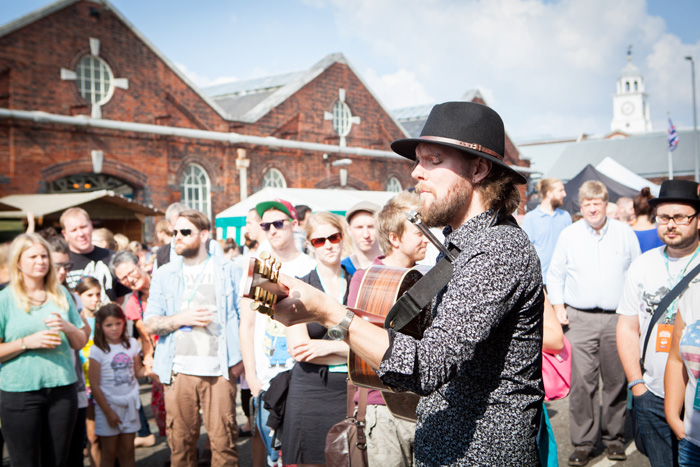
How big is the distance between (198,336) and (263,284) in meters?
3.22

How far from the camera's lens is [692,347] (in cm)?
266

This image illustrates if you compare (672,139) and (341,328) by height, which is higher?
(672,139)

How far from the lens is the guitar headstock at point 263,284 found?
1.55 m

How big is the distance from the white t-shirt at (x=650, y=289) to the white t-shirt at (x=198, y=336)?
2998mm

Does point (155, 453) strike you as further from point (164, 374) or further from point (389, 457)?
point (389, 457)

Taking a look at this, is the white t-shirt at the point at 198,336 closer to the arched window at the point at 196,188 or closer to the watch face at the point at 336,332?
the watch face at the point at 336,332

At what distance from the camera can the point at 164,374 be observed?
4535 mm

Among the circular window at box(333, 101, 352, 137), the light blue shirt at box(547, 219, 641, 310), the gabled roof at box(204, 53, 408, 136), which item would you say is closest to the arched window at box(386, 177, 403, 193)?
the gabled roof at box(204, 53, 408, 136)

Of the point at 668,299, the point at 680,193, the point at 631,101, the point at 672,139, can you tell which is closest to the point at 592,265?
the point at 680,193

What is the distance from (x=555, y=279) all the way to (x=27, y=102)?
44.0 ft

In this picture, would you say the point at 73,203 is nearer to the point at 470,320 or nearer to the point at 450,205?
the point at 450,205

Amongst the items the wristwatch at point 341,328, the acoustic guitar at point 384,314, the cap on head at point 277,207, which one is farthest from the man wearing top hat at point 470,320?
the cap on head at point 277,207

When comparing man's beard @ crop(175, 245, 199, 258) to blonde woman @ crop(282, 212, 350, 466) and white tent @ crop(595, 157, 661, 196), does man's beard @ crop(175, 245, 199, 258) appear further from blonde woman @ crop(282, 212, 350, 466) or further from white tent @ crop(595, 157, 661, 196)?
white tent @ crop(595, 157, 661, 196)

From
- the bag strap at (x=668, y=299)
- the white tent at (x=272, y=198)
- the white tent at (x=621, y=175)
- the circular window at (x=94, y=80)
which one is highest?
the circular window at (x=94, y=80)
